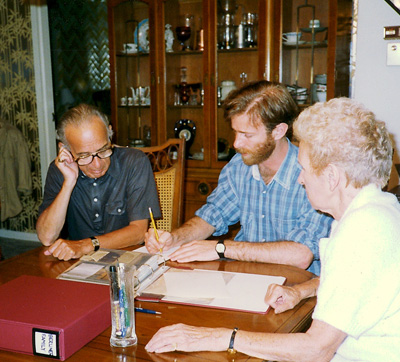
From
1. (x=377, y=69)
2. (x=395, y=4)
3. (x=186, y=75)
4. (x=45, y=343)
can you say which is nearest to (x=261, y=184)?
(x=45, y=343)

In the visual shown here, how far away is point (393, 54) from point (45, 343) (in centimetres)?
254

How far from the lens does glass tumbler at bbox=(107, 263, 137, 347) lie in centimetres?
106

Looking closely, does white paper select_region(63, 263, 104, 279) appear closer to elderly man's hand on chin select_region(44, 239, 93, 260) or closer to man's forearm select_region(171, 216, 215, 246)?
elderly man's hand on chin select_region(44, 239, 93, 260)

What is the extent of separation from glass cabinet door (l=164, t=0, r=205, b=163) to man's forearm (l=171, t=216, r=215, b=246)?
1.56 metres

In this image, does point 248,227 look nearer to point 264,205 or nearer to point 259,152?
point 264,205

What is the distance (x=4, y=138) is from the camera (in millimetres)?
4367

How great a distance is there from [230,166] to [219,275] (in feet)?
2.45

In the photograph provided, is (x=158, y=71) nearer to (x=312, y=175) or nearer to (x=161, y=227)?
(x=161, y=227)

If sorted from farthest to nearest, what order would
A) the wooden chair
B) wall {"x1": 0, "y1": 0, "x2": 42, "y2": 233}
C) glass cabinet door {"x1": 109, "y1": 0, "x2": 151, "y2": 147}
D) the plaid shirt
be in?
1. wall {"x1": 0, "y1": 0, "x2": 42, "y2": 233}
2. glass cabinet door {"x1": 109, "y1": 0, "x2": 151, "y2": 147}
3. the wooden chair
4. the plaid shirt

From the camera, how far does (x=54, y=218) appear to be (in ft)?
6.53

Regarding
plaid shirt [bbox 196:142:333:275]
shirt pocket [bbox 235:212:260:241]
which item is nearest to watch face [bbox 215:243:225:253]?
plaid shirt [bbox 196:142:333:275]

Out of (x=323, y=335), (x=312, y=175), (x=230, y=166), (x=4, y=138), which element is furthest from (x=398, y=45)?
(x=4, y=138)

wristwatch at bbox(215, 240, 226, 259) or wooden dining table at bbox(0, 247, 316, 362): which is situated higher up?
wristwatch at bbox(215, 240, 226, 259)

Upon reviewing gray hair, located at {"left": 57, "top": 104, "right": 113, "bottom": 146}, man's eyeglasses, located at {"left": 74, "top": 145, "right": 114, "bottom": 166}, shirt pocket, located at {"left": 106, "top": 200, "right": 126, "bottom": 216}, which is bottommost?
shirt pocket, located at {"left": 106, "top": 200, "right": 126, "bottom": 216}
